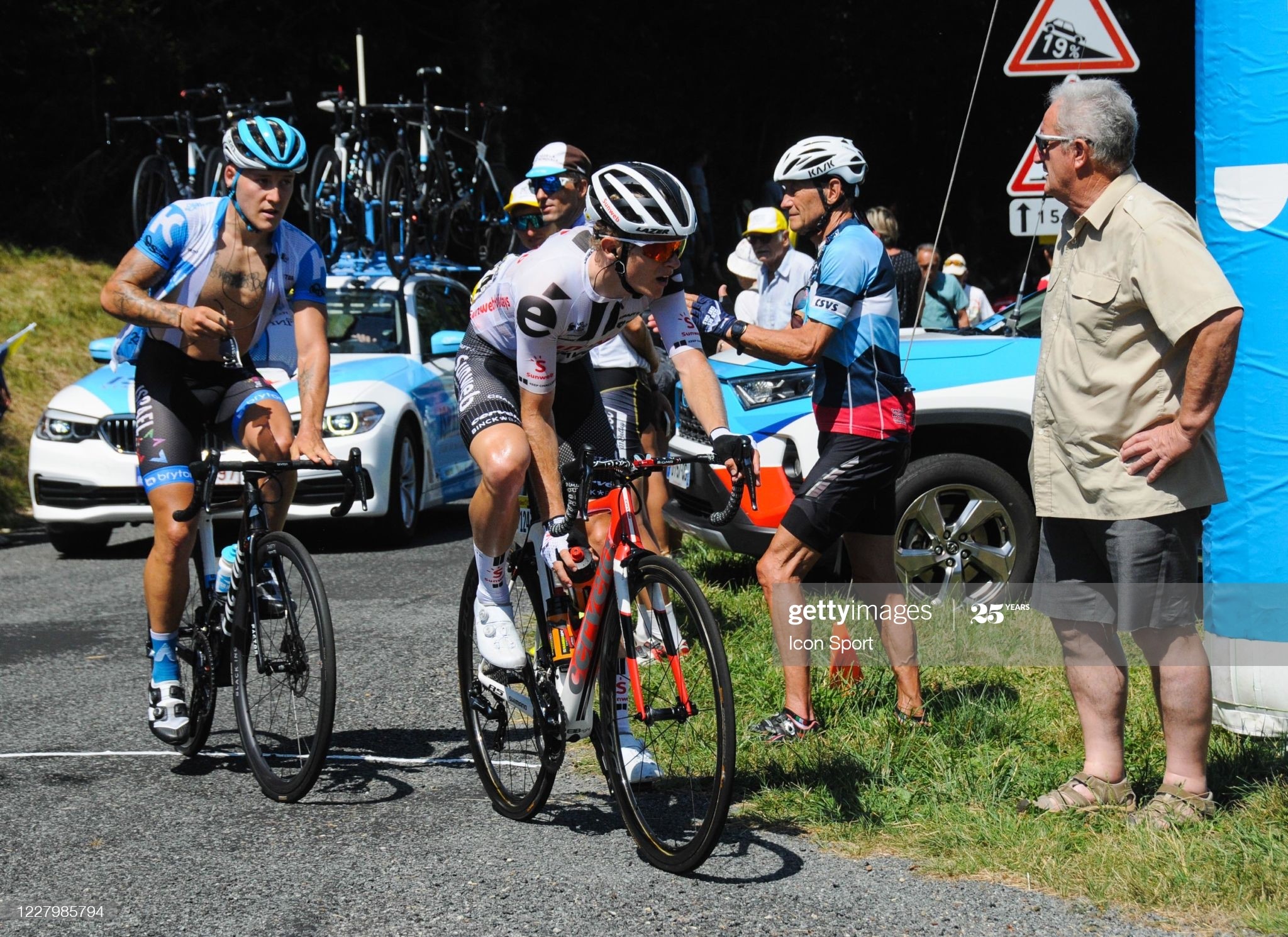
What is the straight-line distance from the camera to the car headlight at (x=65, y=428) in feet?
31.9

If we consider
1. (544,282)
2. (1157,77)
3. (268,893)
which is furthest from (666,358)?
(1157,77)

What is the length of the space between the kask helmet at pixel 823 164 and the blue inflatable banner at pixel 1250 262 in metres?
1.15

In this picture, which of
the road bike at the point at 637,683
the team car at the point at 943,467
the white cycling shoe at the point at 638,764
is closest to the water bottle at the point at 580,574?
the road bike at the point at 637,683

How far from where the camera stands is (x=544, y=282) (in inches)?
173

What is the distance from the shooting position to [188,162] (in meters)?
14.9

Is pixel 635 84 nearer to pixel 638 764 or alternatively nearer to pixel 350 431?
pixel 350 431

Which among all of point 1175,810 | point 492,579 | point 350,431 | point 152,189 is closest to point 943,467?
point 1175,810

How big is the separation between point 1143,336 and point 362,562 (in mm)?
6334

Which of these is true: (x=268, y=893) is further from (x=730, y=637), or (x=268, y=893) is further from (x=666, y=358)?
(x=666, y=358)

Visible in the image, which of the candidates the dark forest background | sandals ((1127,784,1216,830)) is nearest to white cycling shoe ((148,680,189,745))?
sandals ((1127,784,1216,830))

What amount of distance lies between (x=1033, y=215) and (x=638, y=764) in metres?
5.61

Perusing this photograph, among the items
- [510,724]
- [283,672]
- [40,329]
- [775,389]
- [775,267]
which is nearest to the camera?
[510,724]

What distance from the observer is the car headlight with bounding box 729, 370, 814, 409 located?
7438 millimetres

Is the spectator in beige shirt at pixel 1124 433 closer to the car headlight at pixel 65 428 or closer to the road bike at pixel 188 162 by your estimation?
the car headlight at pixel 65 428
